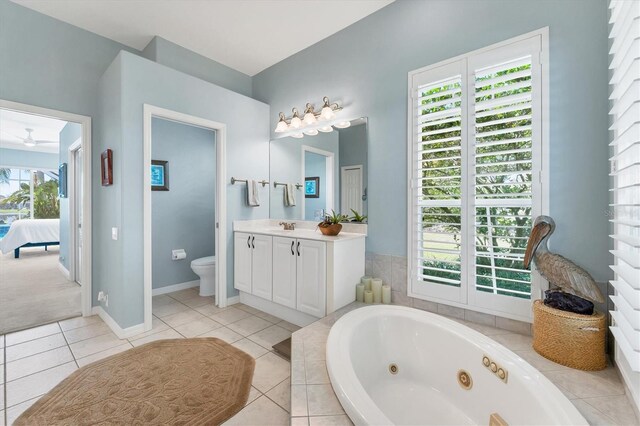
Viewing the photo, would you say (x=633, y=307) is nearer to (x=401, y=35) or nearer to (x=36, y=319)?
(x=401, y=35)

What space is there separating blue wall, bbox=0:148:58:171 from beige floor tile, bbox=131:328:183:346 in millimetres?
8519

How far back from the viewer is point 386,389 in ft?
5.64

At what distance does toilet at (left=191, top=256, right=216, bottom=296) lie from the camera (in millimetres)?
3576

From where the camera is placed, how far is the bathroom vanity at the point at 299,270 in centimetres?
237

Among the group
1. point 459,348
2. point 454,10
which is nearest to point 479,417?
point 459,348

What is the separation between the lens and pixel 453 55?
2156 millimetres

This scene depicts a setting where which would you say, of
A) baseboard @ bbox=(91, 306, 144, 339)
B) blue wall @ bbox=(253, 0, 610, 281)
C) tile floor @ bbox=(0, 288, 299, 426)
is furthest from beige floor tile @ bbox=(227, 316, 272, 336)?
blue wall @ bbox=(253, 0, 610, 281)

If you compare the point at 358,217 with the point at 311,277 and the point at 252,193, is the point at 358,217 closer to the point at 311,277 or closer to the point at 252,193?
the point at 311,277

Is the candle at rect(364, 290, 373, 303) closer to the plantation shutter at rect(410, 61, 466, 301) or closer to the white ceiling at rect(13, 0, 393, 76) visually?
the plantation shutter at rect(410, 61, 466, 301)

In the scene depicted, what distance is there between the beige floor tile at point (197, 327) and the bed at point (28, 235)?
20.0 ft

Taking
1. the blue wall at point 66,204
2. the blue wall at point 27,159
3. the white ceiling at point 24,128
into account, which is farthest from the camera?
the blue wall at point 27,159

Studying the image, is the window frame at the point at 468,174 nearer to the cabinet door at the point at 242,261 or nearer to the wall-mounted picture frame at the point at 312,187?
the wall-mounted picture frame at the point at 312,187

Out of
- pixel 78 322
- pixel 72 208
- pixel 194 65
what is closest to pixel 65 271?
pixel 72 208

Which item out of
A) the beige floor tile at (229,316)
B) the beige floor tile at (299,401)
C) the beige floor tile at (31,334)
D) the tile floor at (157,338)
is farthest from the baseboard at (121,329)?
the beige floor tile at (299,401)
